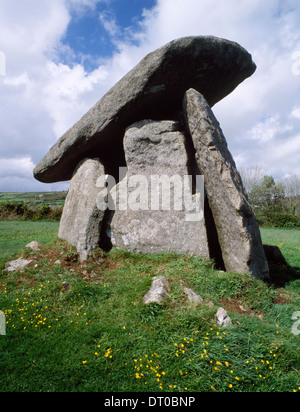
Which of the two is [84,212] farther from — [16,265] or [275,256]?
[275,256]

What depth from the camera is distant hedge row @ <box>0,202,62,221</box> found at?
23237 millimetres

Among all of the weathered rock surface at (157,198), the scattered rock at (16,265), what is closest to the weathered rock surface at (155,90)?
the weathered rock surface at (157,198)

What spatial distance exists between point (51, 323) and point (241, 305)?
11.4 ft

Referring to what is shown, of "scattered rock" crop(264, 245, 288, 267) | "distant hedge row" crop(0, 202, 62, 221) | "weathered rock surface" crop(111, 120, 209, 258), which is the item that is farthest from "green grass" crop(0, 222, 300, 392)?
"distant hedge row" crop(0, 202, 62, 221)

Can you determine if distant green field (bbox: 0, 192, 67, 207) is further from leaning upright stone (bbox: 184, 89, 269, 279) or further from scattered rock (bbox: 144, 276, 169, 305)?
scattered rock (bbox: 144, 276, 169, 305)

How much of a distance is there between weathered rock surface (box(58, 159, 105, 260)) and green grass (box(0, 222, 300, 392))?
3.49 ft

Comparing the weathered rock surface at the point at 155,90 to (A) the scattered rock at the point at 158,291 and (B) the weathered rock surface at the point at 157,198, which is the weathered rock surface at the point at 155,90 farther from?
(A) the scattered rock at the point at 158,291

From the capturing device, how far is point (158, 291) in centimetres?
488

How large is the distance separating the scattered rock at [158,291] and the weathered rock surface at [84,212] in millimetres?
2456

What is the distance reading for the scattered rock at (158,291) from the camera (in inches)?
185

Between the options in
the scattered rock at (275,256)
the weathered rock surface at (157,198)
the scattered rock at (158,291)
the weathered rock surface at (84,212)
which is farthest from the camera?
the scattered rock at (275,256)

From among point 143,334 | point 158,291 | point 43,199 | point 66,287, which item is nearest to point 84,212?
point 66,287

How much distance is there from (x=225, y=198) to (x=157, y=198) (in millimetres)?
1787

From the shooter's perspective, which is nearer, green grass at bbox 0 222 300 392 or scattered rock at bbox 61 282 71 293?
green grass at bbox 0 222 300 392
